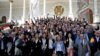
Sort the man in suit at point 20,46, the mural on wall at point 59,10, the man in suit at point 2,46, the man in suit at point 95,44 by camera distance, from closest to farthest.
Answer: the man in suit at point 95,44 → the man in suit at point 20,46 → the man in suit at point 2,46 → the mural on wall at point 59,10

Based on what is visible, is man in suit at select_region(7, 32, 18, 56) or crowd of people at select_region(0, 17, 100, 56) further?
man in suit at select_region(7, 32, 18, 56)

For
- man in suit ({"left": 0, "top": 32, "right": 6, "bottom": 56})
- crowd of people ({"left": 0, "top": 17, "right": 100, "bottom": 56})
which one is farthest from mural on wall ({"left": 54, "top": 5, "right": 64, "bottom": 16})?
man in suit ({"left": 0, "top": 32, "right": 6, "bottom": 56})

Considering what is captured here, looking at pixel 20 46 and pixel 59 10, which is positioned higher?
pixel 59 10

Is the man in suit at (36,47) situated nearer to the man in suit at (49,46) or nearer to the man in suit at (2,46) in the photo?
the man in suit at (49,46)

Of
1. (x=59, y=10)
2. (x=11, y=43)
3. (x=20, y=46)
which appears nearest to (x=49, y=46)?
(x=20, y=46)

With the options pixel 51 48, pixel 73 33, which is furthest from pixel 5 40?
Result: pixel 73 33

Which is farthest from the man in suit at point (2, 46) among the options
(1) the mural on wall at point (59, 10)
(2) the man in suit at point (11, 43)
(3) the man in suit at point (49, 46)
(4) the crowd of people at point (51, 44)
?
(1) the mural on wall at point (59, 10)

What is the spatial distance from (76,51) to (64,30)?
2074 mm

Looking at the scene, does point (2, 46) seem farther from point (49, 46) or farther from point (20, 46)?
point (49, 46)

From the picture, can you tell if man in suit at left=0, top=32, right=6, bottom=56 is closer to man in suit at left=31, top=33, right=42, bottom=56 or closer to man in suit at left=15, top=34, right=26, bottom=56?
man in suit at left=15, top=34, right=26, bottom=56

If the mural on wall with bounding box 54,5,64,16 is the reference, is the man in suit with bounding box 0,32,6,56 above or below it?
below

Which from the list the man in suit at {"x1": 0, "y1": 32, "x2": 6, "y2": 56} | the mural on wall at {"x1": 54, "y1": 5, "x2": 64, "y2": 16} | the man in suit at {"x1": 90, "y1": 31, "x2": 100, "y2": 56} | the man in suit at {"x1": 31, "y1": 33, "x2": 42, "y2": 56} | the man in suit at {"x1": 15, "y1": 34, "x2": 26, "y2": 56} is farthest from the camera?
the mural on wall at {"x1": 54, "y1": 5, "x2": 64, "y2": 16}

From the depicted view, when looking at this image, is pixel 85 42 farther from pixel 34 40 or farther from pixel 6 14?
pixel 6 14

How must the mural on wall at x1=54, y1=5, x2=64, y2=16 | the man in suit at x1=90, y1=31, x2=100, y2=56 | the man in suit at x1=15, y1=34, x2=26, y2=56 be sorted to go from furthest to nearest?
the mural on wall at x1=54, y1=5, x2=64, y2=16 < the man in suit at x1=15, y1=34, x2=26, y2=56 < the man in suit at x1=90, y1=31, x2=100, y2=56
